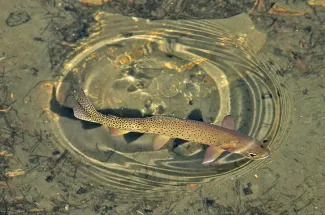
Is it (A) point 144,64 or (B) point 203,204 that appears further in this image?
(A) point 144,64

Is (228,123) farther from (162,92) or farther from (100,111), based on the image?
(100,111)

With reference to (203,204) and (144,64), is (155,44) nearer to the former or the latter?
(144,64)

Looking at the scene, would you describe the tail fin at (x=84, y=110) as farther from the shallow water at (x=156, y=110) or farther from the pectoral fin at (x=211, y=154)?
the pectoral fin at (x=211, y=154)

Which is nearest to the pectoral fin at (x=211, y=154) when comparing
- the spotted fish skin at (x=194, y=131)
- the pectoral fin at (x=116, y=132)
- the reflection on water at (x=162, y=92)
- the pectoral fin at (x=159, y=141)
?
the spotted fish skin at (x=194, y=131)

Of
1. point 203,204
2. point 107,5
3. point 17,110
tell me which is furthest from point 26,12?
point 203,204

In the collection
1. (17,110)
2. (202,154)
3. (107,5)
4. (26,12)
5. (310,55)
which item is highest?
(310,55)

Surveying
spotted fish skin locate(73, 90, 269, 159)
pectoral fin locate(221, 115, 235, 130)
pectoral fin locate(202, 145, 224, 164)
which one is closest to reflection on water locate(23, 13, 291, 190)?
pectoral fin locate(202, 145, 224, 164)
